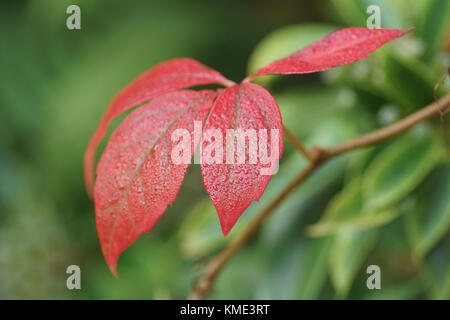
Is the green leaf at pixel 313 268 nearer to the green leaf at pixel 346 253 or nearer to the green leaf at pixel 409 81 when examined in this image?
the green leaf at pixel 346 253

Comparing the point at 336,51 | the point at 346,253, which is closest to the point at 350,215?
the point at 346,253

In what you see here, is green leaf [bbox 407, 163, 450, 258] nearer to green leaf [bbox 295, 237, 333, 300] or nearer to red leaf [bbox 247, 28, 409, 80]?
green leaf [bbox 295, 237, 333, 300]

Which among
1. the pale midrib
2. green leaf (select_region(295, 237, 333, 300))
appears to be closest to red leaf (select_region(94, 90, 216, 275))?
the pale midrib

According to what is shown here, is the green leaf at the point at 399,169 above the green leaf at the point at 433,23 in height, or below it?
below

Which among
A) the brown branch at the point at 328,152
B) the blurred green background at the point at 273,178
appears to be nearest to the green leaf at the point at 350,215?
the blurred green background at the point at 273,178
